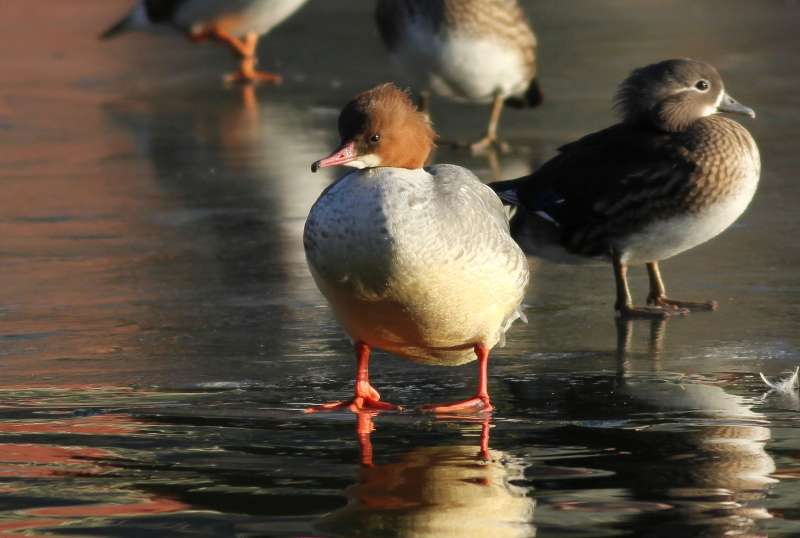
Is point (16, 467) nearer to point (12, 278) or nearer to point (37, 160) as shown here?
point (12, 278)

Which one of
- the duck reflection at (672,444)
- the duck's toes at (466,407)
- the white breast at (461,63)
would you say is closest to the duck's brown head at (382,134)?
the duck's toes at (466,407)

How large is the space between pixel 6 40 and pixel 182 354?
11.9 m

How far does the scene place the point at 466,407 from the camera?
5.62m

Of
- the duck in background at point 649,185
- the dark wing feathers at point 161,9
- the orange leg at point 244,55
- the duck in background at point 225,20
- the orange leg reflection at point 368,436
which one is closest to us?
the orange leg reflection at point 368,436

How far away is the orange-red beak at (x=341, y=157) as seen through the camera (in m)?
5.51

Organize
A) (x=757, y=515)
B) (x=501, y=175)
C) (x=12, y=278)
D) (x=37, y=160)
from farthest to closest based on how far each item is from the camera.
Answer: (x=37, y=160)
(x=501, y=175)
(x=12, y=278)
(x=757, y=515)

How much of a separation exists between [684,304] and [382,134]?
217cm

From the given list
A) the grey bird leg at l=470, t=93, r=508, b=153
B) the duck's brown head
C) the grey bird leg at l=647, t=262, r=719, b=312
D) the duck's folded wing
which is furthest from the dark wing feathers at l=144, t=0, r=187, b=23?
the duck's brown head

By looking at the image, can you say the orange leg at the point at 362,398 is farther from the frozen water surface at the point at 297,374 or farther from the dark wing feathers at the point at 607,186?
the dark wing feathers at the point at 607,186

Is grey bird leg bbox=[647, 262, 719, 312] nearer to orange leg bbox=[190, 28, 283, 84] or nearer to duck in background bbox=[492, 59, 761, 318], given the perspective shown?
duck in background bbox=[492, 59, 761, 318]

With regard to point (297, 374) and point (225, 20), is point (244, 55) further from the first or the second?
point (297, 374)

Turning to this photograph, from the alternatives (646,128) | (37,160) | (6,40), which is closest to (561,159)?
(646,128)

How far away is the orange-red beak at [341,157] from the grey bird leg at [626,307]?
77.2 inches

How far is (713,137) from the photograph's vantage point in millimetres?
7191
